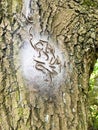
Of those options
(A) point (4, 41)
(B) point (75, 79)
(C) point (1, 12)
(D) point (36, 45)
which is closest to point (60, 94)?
(B) point (75, 79)

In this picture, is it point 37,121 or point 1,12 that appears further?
point 1,12

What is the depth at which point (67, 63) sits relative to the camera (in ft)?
5.38

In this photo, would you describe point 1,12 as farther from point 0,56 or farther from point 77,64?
point 77,64

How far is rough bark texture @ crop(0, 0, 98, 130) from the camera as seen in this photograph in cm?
153

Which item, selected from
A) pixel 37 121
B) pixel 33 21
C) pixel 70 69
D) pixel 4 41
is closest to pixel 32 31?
pixel 33 21

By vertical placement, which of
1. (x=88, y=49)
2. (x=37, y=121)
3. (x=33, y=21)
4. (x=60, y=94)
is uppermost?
(x=33, y=21)

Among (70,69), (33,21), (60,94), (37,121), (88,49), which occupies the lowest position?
(37,121)

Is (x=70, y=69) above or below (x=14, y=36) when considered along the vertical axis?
below

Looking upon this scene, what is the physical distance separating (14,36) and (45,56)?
0.19 metres

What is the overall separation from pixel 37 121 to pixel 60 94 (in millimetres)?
179

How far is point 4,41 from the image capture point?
5.27 feet

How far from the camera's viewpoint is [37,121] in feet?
4.99

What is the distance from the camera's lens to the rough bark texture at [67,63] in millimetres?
1528

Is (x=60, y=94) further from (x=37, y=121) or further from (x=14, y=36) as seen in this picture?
(x=14, y=36)
